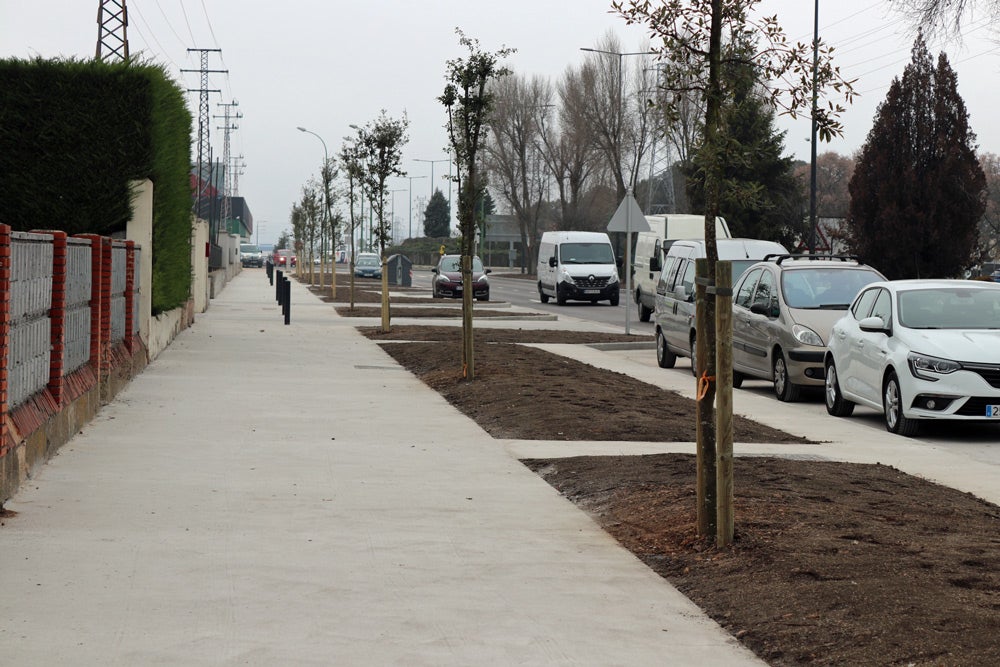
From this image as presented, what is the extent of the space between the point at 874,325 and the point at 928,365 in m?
0.91

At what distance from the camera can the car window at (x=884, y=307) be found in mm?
13938

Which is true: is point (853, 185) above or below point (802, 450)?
above

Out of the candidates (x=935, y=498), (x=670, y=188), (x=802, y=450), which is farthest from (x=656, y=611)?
(x=670, y=188)

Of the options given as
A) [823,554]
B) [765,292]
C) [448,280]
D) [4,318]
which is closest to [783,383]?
[765,292]

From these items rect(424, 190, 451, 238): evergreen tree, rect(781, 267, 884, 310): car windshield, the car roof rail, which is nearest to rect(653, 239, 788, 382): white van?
the car roof rail

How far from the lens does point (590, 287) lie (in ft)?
152

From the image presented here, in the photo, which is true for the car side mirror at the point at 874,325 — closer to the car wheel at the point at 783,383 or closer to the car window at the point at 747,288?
the car wheel at the point at 783,383

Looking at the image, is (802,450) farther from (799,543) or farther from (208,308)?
(208,308)

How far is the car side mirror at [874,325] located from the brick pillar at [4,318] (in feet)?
27.1

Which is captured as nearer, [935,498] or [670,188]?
[935,498]

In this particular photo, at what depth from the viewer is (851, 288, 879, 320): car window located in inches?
579

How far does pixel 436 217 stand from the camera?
18200cm

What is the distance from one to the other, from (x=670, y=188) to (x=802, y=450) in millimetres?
68841

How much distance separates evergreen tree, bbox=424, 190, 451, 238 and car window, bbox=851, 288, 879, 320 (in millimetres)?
165527
